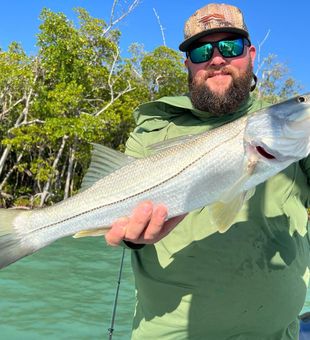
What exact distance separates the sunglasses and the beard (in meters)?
0.08

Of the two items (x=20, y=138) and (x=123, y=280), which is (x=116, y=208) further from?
(x=20, y=138)

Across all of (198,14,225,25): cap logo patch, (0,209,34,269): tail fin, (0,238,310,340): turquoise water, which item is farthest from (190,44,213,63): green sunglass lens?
(0,238,310,340): turquoise water

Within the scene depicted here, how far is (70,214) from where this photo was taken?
200 cm

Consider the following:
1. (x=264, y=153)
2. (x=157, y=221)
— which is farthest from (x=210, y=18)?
(x=157, y=221)

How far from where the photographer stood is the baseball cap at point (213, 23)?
94.8 inches

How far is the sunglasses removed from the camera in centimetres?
241

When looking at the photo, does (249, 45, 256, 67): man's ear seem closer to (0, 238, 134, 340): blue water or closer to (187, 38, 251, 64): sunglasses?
(187, 38, 251, 64): sunglasses

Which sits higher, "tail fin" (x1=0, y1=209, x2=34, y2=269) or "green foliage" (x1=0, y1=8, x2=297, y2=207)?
"green foliage" (x1=0, y1=8, x2=297, y2=207)

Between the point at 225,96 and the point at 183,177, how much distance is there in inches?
25.6

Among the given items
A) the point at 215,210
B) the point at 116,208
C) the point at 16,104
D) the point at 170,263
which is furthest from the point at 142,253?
the point at 16,104

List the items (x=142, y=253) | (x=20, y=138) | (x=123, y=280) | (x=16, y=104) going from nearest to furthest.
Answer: (x=142, y=253)
(x=123, y=280)
(x=20, y=138)
(x=16, y=104)

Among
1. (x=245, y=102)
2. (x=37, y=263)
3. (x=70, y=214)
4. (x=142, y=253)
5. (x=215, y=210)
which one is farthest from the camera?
(x=37, y=263)

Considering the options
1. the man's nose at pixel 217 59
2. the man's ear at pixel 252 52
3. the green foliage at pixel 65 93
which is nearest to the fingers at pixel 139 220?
the man's nose at pixel 217 59

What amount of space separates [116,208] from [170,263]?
38 cm
